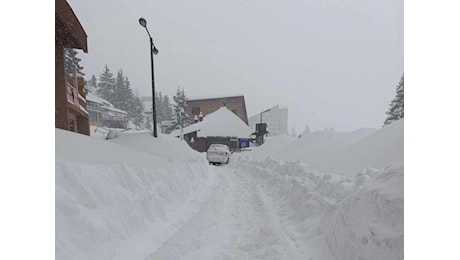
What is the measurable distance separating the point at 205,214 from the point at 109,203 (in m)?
1.77

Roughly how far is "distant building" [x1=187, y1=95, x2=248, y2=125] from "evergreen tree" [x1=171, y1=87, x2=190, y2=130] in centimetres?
109

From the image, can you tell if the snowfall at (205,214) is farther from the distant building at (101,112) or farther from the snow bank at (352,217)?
the distant building at (101,112)

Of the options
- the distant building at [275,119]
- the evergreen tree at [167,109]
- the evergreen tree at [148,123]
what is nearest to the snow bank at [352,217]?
the evergreen tree at [148,123]

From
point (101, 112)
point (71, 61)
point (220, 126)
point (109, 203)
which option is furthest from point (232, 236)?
point (220, 126)

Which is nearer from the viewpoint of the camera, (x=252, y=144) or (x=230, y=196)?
(x=230, y=196)

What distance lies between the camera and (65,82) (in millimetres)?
4938

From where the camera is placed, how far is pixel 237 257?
2.82 m

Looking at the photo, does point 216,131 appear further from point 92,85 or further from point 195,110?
point 92,85

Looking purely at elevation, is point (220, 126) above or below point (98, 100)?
below

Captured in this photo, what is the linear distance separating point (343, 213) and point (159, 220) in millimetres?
2573

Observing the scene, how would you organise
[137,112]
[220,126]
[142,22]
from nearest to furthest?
1. [142,22]
2. [137,112]
3. [220,126]

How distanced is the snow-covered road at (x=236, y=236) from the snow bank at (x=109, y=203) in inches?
9.3

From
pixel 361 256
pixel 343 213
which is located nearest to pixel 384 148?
pixel 343 213
